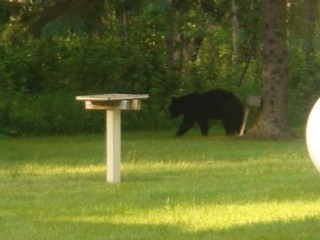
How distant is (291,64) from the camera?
99.8 feet

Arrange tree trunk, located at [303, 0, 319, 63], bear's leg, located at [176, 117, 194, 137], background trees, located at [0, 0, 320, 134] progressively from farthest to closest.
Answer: background trees, located at [0, 0, 320, 134] → bear's leg, located at [176, 117, 194, 137] → tree trunk, located at [303, 0, 319, 63]

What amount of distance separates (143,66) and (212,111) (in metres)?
4.07

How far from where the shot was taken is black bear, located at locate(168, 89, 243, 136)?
2575cm

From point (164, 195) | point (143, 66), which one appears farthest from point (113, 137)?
→ point (143, 66)

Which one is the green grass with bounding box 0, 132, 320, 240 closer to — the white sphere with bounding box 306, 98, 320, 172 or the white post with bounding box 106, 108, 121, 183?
the white post with bounding box 106, 108, 121, 183

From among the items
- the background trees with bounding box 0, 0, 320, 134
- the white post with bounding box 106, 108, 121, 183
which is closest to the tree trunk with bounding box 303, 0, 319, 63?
the background trees with bounding box 0, 0, 320, 134

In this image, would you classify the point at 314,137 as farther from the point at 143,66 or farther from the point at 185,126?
the point at 143,66

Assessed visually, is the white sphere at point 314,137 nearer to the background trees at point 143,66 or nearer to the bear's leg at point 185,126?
the background trees at point 143,66

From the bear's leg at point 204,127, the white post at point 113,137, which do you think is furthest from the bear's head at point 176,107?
the white post at point 113,137

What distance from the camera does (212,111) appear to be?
26.0 meters

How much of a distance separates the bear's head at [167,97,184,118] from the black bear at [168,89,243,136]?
0.15 metres

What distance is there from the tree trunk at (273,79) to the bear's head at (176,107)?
2935 mm

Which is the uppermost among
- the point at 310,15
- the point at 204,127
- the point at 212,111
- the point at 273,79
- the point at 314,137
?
the point at 314,137

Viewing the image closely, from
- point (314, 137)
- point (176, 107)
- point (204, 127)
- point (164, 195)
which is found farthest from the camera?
point (176, 107)
